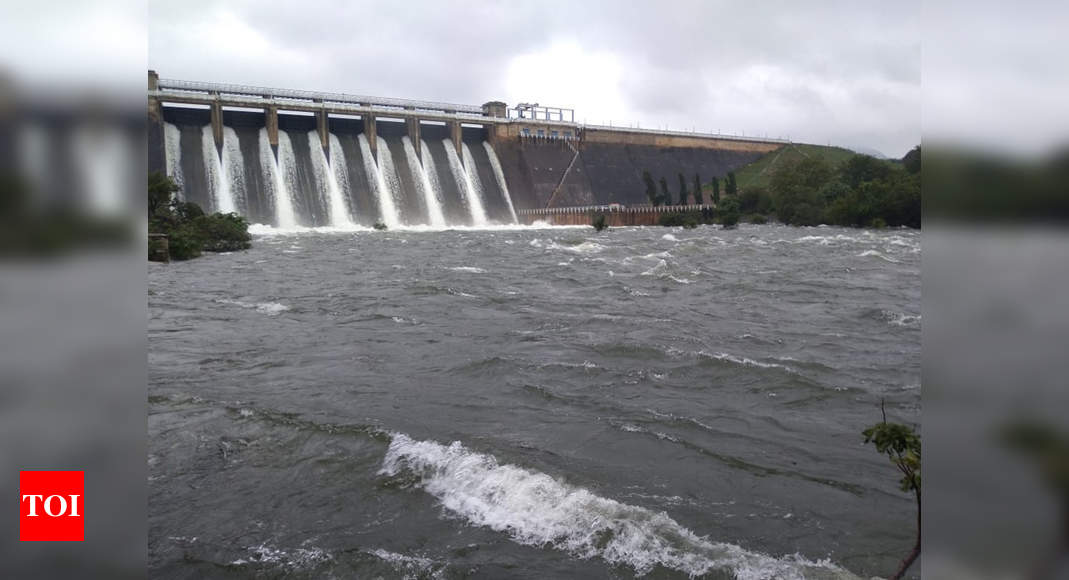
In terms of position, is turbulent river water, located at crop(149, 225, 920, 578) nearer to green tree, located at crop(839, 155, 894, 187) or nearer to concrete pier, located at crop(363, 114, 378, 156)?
concrete pier, located at crop(363, 114, 378, 156)

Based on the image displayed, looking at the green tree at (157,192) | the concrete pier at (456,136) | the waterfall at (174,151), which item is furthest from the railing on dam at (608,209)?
the green tree at (157,192)

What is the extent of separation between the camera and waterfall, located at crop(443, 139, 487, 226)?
187ft

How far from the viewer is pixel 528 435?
7.02 m

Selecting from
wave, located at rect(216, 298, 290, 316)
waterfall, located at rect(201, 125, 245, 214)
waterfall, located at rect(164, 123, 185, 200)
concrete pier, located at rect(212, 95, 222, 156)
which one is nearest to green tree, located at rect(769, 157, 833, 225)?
waterfall, located at rect(201, 125, 245, 214)

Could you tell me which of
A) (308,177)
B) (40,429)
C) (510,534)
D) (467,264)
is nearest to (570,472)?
(510,534)

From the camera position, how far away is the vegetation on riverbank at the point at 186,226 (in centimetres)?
2573

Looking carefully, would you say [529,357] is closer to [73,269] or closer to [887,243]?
[73,269]

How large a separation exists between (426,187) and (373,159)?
14.4ft

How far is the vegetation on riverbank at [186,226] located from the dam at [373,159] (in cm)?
1241

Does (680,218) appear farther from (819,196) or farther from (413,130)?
(413,130)

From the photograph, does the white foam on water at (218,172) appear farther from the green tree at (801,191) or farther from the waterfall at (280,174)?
the green tree at (801,191)

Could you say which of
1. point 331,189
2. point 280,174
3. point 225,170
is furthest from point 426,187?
point 225,170

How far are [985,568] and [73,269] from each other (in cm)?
156

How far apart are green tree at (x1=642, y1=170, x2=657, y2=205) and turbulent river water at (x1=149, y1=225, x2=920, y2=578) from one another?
53.8m
